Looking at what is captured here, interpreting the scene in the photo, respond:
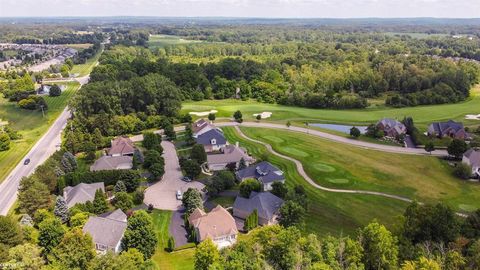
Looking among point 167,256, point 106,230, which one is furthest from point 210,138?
point 167,256

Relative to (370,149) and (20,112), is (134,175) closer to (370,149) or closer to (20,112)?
(370,149)

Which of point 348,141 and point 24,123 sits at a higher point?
point 348,141

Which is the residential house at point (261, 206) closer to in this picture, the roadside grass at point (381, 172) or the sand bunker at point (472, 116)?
the roadside grass at point (381, 172)

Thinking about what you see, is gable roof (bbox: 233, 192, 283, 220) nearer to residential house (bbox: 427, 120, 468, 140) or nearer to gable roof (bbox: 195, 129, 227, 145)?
gable roof (bbox: 195, 129, 227, 145)

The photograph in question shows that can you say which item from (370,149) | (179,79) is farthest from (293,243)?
(179,79)

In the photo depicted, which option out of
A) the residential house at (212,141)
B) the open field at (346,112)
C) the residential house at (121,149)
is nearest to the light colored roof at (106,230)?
the residential house at (121,149)

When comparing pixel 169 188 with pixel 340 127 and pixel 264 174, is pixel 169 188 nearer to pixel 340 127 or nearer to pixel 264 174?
pixel 264 174

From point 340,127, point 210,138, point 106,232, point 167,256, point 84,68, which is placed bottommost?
point 84,68
